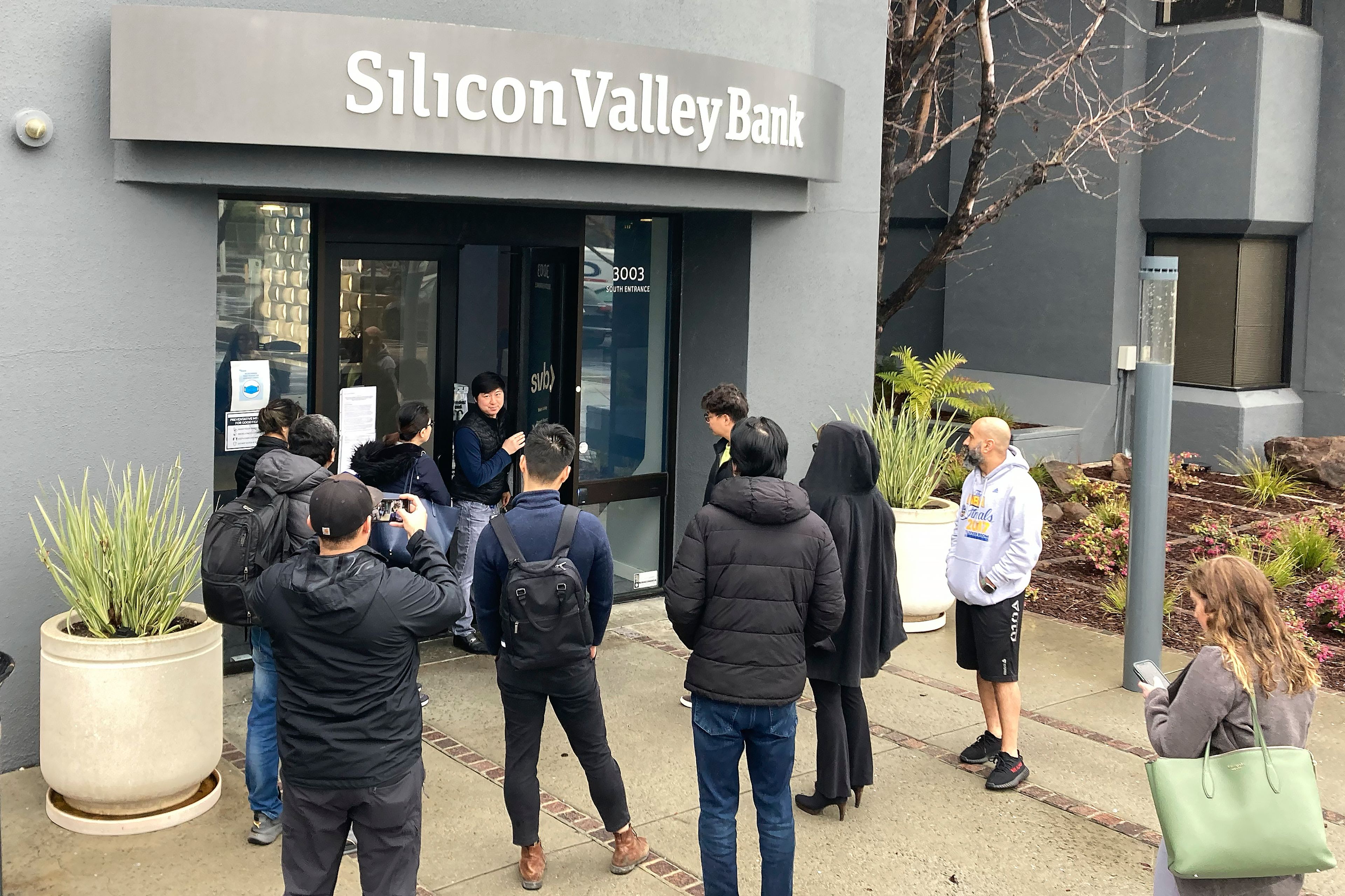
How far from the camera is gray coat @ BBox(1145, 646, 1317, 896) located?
4004 mm

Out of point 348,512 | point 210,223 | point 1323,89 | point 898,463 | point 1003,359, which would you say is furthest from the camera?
point 1003,359

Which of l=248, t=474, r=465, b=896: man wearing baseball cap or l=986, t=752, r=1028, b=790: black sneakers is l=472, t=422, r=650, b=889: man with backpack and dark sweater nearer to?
l=248, t=474, r=465, b=896: man wearing baseball cap

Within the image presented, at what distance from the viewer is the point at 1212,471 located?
15492 mm

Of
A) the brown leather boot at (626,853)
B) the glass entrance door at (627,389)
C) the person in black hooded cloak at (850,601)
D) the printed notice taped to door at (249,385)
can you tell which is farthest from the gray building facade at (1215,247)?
the brown leather boot at (626,853)

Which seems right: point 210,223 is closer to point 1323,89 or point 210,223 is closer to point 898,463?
point 898,463

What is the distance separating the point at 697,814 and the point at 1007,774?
1.57m

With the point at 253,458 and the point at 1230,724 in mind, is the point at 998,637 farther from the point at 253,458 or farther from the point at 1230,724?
the point at 253,458

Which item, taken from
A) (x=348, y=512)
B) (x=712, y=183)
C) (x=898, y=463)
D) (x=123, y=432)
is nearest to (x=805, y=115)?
(x=712, y=183)

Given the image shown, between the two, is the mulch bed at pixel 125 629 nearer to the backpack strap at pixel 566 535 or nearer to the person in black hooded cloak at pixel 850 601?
the backpack strap at pixel 566 535

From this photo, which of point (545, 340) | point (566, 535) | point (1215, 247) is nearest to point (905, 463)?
point (545, 340)

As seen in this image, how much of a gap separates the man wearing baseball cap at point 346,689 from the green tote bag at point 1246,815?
7.55 ft

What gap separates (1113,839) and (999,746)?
92cm

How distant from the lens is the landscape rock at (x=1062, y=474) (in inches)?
529

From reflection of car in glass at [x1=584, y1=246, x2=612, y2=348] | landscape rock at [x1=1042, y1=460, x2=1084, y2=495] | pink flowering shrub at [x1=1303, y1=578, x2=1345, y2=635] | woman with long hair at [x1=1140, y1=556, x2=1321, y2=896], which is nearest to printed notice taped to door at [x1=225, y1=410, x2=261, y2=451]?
reflection of car in glass at [x1=584, y1=246, x2=612, y2=348]
